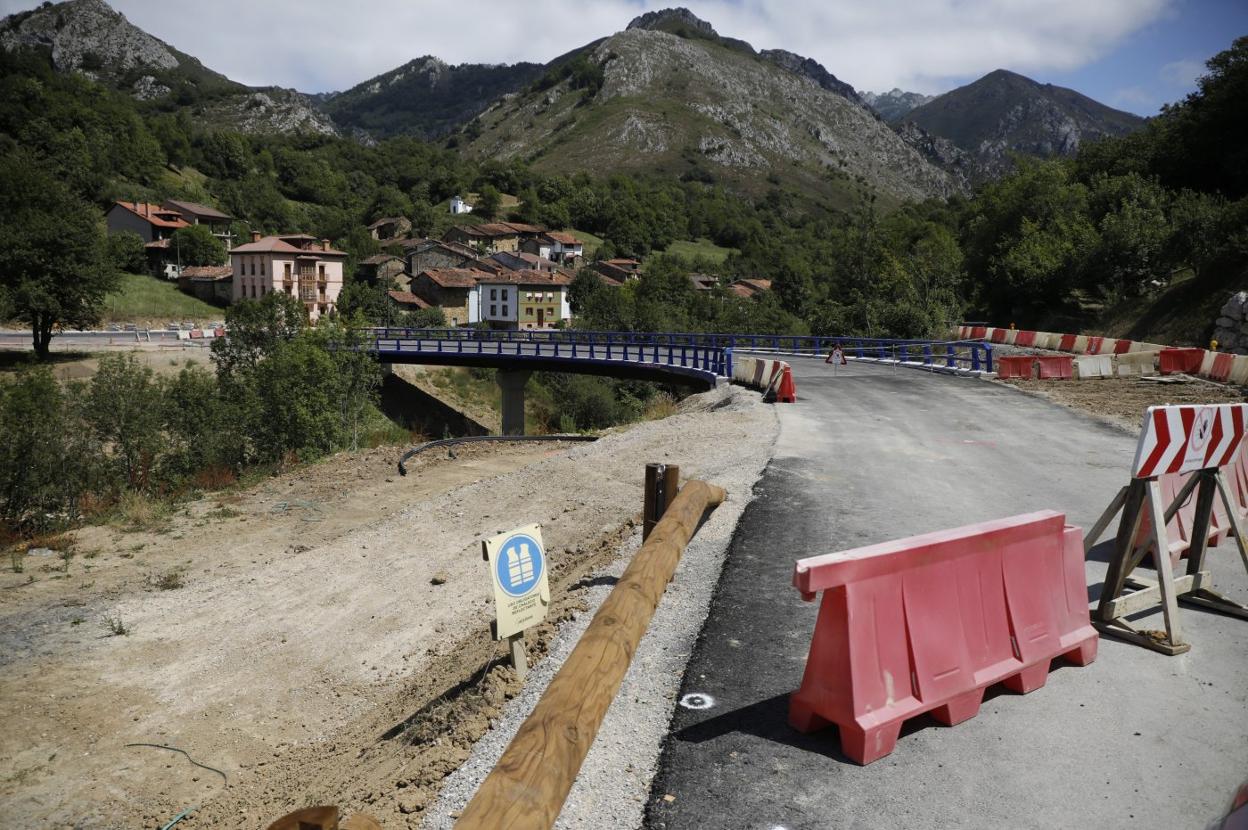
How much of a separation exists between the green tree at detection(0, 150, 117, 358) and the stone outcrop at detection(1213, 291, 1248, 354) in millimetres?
62637

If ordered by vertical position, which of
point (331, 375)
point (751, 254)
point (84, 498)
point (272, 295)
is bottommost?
point (84, 498)

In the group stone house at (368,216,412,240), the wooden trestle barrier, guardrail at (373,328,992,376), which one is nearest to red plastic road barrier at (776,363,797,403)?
guardrail at (373,328,992,376)

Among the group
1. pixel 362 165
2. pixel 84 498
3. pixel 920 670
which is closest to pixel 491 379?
pixel 84 498

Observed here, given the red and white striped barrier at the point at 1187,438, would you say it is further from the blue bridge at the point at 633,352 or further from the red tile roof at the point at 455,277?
the red tile roof at the point at 455,277

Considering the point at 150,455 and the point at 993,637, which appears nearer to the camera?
the point at 993,637

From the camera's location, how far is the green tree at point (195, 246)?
9431 centimetres

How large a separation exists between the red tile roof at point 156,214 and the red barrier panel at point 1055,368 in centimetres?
10042

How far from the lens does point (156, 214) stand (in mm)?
99562

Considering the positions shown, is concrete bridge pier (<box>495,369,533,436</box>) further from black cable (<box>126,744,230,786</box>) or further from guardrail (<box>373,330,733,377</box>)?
black cable (<box>126,744,230,786</box>)

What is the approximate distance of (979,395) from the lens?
23.0m

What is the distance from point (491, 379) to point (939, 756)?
60970mm

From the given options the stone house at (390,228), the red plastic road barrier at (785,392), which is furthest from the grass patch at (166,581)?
the stone house at (390,228)

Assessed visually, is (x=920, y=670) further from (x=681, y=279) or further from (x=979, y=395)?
(x=681, y=279)

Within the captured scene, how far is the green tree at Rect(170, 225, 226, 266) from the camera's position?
94.3m
